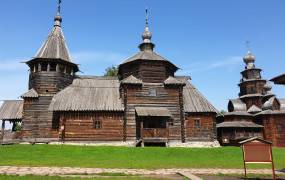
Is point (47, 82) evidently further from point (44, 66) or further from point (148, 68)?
point (148, 68)

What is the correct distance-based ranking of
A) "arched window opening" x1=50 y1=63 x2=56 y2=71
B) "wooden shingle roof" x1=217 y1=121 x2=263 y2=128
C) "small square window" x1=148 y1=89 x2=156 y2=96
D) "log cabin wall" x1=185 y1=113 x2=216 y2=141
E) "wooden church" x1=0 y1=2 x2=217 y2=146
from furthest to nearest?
"wooden shingle roof" x1=217 y1=121 x2=263 y2=128 → "arched window opening" x1=50 y1=63 x2=56 y2=71 → "log cabin wall" x1=185 y1=113 x2=216 y2=141 → "small square window" x1=148 y1=89 x2=156 y2=96 → "wooden church" x1=0 y1=2 x2=217 y2=146

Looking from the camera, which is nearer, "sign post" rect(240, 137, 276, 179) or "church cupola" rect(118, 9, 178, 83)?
"sign post" rect(240, 137, 276, 179)

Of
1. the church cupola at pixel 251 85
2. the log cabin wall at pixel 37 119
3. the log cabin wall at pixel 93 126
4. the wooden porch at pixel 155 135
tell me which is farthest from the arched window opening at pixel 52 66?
the church cupola at pixel 251 85

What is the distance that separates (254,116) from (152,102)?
22063mm

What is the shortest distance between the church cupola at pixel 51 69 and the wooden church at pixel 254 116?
23.7 m

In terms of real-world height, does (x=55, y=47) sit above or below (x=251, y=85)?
above

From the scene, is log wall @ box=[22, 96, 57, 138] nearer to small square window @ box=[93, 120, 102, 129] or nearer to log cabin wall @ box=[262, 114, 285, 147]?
small square window @ box=[93, 120, 102, 129]

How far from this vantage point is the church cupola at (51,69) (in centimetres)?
3416

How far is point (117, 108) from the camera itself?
33.0 m

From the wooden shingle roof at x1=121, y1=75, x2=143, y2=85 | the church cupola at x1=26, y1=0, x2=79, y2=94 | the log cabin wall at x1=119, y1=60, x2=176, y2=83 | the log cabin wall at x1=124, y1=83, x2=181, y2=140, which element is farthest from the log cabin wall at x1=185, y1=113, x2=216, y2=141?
the church cupola at x1=26, y1=0, x2=79, y2=94

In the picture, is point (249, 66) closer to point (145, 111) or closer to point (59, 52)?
point (145, 111)

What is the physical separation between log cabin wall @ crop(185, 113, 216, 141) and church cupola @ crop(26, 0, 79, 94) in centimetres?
1533

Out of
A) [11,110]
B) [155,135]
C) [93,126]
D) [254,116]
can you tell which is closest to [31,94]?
[11,110]

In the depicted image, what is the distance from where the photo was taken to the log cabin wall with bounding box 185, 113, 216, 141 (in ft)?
112
